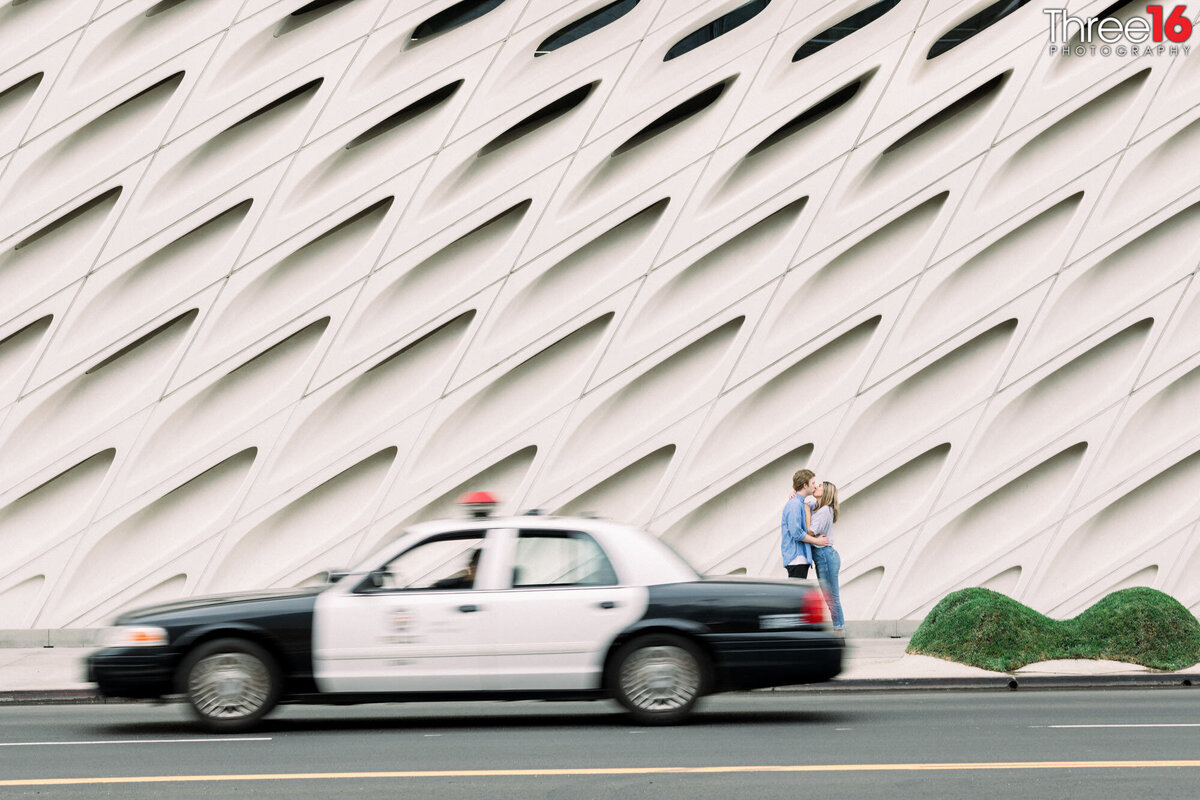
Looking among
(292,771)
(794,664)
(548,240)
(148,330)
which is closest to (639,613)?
(794,664)

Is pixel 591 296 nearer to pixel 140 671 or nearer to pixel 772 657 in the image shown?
pixel 772 657

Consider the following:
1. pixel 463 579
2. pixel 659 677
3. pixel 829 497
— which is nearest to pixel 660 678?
pixel 659 677

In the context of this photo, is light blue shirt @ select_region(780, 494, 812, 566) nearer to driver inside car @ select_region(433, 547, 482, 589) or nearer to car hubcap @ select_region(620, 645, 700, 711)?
car hubcap @ select_region(620, 645, 700, 711)

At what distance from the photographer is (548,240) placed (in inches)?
717

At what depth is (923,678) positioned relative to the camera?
1277 centimetres

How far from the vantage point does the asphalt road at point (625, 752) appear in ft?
24.3

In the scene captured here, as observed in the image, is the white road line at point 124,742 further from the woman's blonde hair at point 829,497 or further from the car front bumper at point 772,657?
the woman's blonde hair at point 829,497

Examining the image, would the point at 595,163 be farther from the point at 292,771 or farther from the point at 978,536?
the point at 292,771

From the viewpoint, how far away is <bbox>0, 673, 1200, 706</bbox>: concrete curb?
1233 cm

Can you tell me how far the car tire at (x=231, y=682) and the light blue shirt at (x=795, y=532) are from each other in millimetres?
6413

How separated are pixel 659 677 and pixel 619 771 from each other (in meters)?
2.02

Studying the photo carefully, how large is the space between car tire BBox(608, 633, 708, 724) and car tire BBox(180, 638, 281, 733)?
2.26 m

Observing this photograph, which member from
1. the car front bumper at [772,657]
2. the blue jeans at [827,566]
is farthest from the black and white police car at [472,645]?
the blue jeans at [827,566]

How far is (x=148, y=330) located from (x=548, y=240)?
492cm
